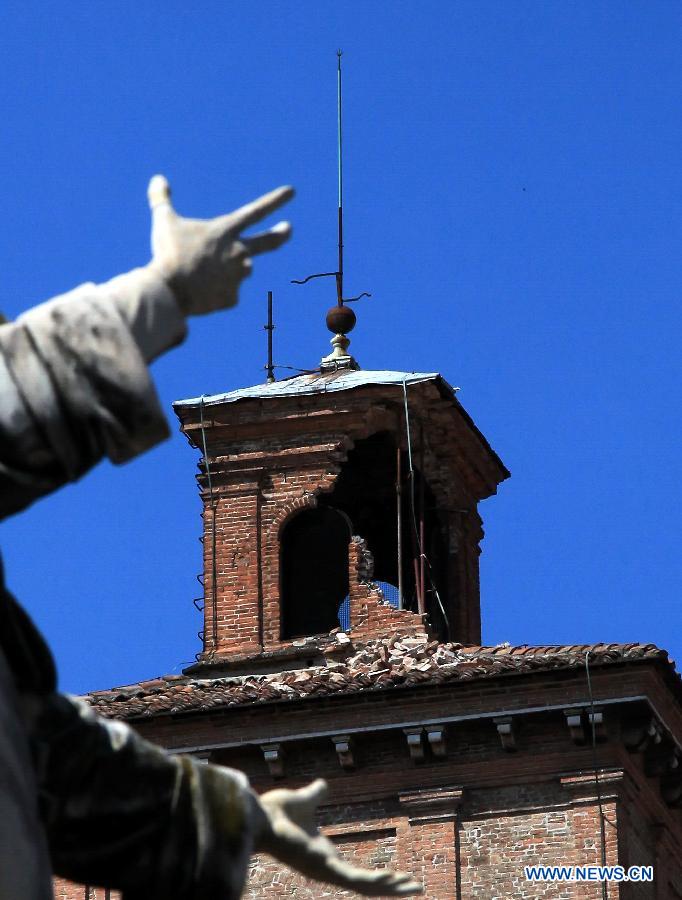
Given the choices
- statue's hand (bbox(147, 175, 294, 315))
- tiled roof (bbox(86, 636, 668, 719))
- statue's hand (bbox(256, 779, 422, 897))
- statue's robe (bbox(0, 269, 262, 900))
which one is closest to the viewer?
statue's robe (bbox(0, 269, 262, 900))

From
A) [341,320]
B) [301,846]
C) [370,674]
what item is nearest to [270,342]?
[341,320]

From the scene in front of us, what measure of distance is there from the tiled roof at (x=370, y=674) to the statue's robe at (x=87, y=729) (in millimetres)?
20846

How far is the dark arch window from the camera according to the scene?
30609 mm

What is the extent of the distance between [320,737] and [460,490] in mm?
5543

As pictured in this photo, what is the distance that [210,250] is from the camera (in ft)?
20.1

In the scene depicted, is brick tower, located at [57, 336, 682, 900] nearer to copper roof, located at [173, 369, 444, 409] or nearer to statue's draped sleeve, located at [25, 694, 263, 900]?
copper roof, located at [173, 369, 444, 409]

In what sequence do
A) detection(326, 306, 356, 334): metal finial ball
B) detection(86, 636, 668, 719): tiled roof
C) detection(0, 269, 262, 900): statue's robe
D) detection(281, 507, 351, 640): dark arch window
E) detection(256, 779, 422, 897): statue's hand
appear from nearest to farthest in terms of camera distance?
1. detection(0, 269, 262, 900): statue's robe
2. detection(256, 779, 422, 897): statue's hand
3. detection(86, 636, 668, 719): tiled roof
4. detection(281, 507, 351, 640): dark arch window
5. detection(326, 306, 356, 334): metal finial ball

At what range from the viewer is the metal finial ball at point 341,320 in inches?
1316

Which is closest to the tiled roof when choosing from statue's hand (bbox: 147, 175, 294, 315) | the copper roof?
the copper roof

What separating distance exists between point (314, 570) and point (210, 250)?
982 inches

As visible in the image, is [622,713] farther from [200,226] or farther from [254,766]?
[200,226]

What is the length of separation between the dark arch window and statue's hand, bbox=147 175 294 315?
24.3 metres

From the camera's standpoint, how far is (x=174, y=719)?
2767 cm

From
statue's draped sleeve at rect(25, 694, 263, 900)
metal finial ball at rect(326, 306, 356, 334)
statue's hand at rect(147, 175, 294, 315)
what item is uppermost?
metal finial ball at rect(326, 306, 356, 334)
